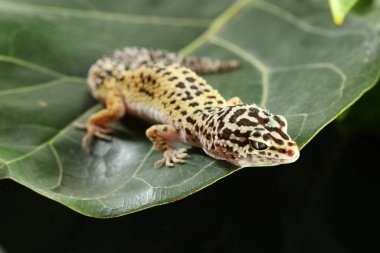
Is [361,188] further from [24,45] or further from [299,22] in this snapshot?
[24,45]

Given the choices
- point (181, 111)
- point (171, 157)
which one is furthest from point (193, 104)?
point (171, 157)

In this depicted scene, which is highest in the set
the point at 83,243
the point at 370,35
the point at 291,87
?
the point at 370,35

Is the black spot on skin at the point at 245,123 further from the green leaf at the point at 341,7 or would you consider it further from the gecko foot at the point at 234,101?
the green leaf at the point at 341,7

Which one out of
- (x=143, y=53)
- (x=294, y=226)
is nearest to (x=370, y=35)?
(x=294, y=226)

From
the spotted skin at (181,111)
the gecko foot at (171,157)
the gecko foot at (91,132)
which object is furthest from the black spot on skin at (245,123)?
the gecko foot at (91,132)

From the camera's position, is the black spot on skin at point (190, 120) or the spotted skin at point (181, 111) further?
the black spot on skin at point (190, 120)

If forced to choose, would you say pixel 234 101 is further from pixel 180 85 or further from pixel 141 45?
pixel 141 45

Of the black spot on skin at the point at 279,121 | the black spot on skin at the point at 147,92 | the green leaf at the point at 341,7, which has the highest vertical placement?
the green leaf at the point at 341,7
